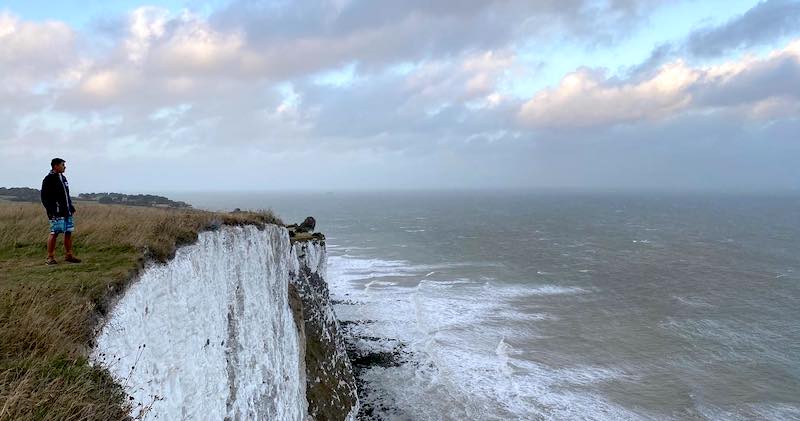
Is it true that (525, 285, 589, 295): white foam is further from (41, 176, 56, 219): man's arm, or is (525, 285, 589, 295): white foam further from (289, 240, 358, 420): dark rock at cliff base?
(41, 176, 56, 219): man's arm

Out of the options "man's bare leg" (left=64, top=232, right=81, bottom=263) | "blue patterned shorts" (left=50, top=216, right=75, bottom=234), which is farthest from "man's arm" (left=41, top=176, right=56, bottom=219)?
"man's bare leg" (left=64, top=232, right=81, bottom=263)

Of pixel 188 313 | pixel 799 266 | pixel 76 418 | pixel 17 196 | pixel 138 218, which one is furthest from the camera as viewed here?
pixel 799 266

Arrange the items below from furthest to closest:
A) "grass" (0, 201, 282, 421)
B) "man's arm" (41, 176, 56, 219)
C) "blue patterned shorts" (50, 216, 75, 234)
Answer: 1. "blue patterned shorts" (50, 216, 75, 234)
2. "man's arm" (41, 176, 56, 219)
3. "grass" (0, 201, 282, 421)

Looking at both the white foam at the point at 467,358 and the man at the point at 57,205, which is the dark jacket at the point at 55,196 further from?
the white foam at the point at 467,358

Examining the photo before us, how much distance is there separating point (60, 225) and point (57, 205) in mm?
463

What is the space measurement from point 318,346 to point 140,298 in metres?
13.2

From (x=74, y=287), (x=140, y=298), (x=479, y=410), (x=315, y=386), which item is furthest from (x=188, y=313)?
(x=479, y=410)

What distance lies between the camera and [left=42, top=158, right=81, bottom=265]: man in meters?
10.0

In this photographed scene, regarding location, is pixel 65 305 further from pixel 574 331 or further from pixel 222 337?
pixel 574 331

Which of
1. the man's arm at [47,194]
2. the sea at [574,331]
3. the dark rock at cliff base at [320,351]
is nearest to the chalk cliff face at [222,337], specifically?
the dark rock at cliff base at [320,351]

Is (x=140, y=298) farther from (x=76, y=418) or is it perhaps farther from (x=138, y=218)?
(x=138, y=218)

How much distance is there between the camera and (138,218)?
14.7m

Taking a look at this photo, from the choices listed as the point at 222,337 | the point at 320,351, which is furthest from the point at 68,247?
the point at 320,351

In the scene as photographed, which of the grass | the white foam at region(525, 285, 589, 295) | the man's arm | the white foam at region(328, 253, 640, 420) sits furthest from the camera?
the white foam at region(525, 285, 589, 295)
